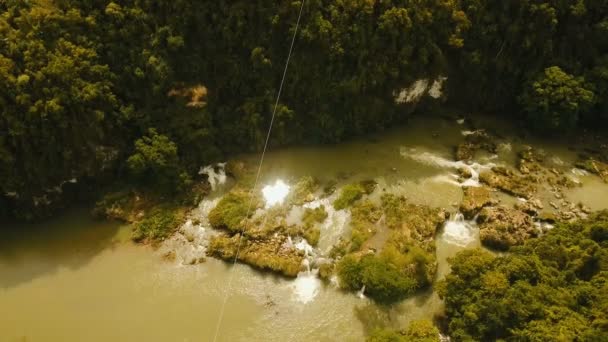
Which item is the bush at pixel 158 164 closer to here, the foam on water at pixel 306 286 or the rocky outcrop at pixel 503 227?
the foam on water at pixel 306 286

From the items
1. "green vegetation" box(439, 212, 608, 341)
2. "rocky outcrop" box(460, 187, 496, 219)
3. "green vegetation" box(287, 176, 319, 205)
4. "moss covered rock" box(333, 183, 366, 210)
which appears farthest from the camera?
"green vegetation" box(287, 176, 319, 205)

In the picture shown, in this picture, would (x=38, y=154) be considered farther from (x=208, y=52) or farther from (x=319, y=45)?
(x=319, y=45)

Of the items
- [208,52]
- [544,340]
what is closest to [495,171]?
[544,340]

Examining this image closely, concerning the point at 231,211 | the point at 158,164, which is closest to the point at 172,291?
the point at 231,211

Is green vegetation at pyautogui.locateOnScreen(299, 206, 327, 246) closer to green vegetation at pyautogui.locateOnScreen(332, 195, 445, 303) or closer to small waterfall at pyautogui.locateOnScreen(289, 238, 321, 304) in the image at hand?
small waterfall at pyautogui.locateOnScreen(289, 238, 321, 304)

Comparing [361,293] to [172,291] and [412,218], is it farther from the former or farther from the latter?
[172,291]

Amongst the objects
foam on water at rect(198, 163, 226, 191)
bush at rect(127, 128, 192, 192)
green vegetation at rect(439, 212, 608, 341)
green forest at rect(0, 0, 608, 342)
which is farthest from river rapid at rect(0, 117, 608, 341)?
green vegetation at rect(439, 212, 608, 341)

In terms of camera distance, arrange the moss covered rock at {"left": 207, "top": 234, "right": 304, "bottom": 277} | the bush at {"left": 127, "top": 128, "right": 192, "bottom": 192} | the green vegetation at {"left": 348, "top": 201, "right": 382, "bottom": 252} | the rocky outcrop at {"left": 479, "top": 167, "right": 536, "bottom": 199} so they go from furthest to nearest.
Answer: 1. the rocky outcrop at {"left": 479, "top": 167, "right": 536, "bottom": 199}
2. the bush at {"left": 127, "top": 128, "right": 192, "bottom": 192}
3. the green vegetation at {"left": 348, "top": 201, "right": 382, "bottom": 252}
4. the moss covered rock at {"left": 207, "top": 234, "right": 304, "bottom": 277}
